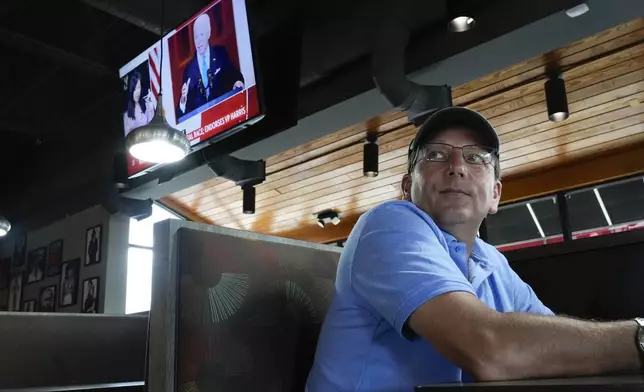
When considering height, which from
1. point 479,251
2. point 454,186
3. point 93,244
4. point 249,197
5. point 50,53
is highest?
point 50,53

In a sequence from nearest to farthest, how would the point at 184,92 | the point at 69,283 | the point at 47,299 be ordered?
the point at 184,92, the point at 69,283, the point at 47,299

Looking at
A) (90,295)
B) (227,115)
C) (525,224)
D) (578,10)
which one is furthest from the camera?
(90,295)

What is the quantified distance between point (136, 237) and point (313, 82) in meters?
5.17

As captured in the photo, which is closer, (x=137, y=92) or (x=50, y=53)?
(x=137, y=92)

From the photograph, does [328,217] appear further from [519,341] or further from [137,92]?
[519,341]

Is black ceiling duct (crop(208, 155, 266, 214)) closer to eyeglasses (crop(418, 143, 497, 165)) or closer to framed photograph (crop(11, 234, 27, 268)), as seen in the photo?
eyeglasses (crop(418, 143, 497, 165))

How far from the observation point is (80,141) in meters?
7.86

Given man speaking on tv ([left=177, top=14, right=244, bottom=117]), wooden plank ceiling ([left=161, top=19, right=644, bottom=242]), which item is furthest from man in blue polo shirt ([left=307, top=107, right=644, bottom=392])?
wooden plank ceiling ([left=161, top=19, right=644, bottom=242])

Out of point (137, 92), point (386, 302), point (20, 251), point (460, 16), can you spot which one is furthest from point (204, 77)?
point (20, 251)

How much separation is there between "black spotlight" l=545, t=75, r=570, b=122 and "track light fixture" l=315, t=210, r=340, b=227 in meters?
4.20

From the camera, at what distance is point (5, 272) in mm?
10406

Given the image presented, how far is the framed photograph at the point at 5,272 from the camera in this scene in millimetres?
Answer: 10297

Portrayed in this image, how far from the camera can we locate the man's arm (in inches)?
37.1

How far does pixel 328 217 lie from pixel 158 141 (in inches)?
182
